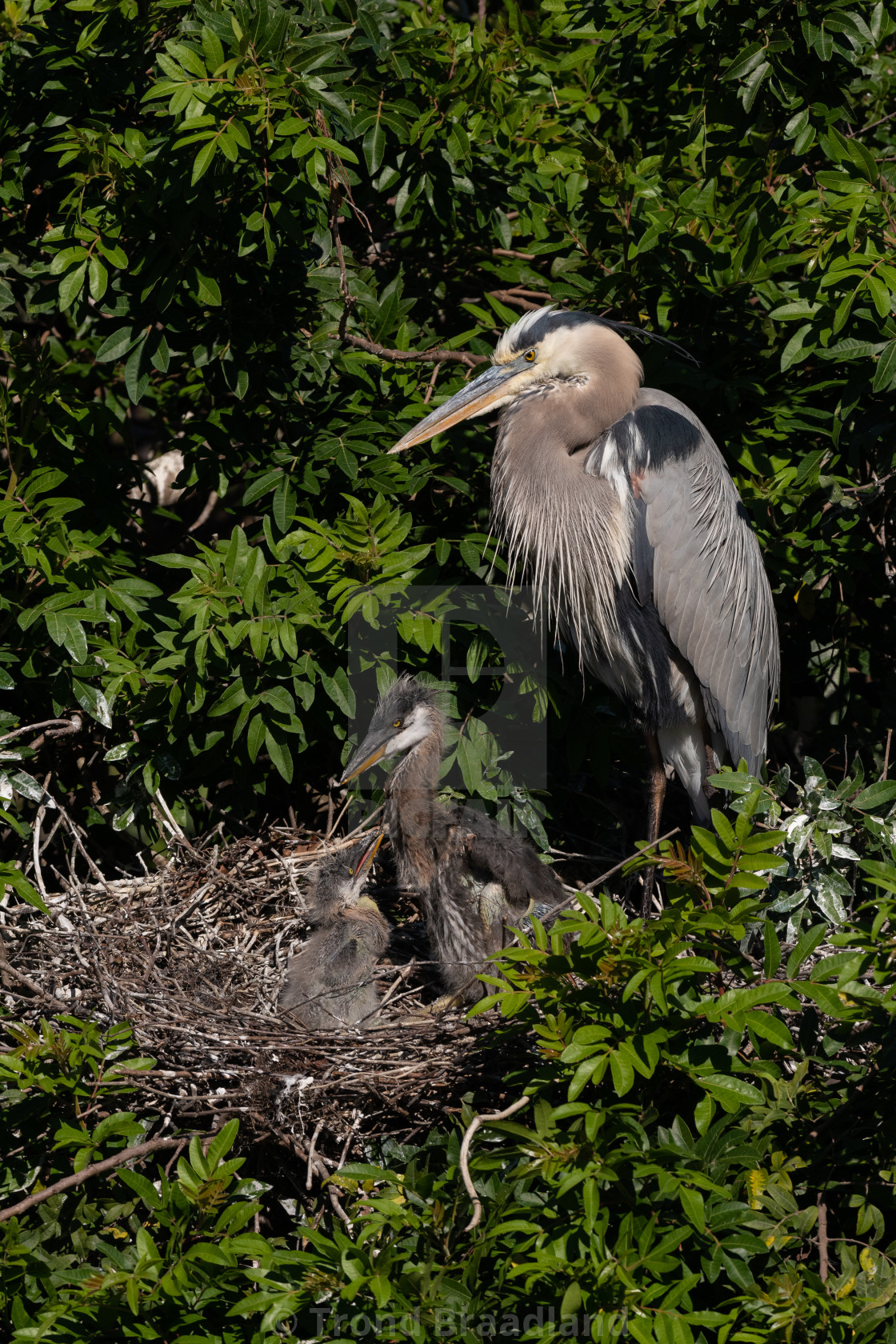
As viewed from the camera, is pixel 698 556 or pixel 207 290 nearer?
pixel 207 290

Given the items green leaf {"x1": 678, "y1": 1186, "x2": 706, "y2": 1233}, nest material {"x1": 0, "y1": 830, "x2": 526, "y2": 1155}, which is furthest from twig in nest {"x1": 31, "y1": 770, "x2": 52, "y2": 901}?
green leaf {"x1": 678, "y1": 1186, "x2": 706, "y2": 1233}

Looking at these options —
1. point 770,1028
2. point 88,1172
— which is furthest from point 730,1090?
point 88,1172

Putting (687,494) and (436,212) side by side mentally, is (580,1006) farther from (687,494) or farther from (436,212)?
(436,212)

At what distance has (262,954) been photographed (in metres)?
3.25

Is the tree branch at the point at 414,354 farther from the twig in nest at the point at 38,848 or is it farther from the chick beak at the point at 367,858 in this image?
the twig in nest at the point at 38,848

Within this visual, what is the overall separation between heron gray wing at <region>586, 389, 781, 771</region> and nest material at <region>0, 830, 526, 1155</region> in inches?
45.5

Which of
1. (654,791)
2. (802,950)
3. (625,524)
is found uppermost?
(625,524)

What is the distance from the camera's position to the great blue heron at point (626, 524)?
124 inches

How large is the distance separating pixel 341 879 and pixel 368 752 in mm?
352

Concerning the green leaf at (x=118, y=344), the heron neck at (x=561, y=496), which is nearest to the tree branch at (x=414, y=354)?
the heron neck at (x=561, y=496)

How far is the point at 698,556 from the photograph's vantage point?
3.23 metres

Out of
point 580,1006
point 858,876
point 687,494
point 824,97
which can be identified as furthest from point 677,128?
point 580,1006

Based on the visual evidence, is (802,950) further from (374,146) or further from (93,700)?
(374,146)

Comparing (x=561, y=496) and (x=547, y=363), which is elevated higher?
(x=547, y=363)
